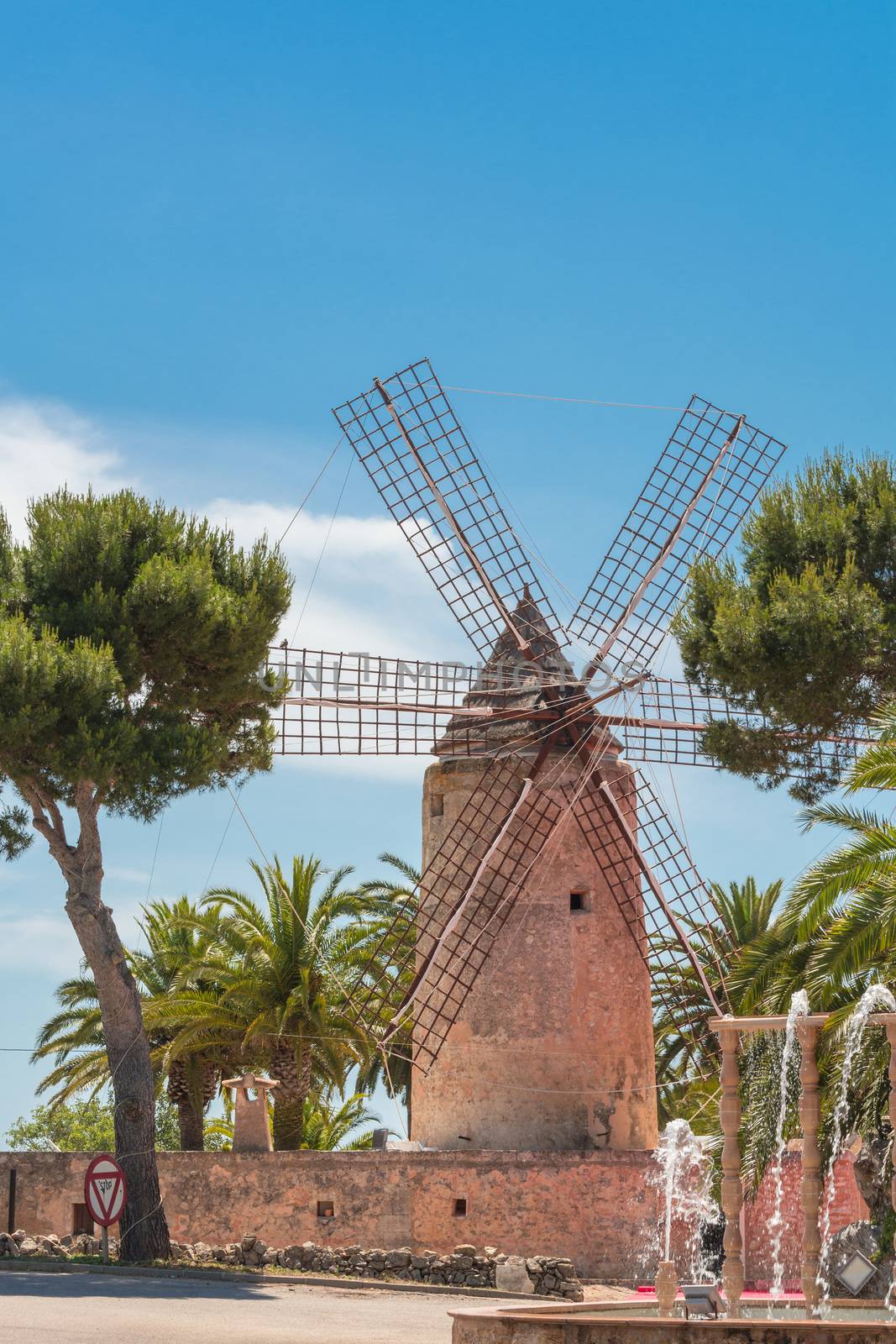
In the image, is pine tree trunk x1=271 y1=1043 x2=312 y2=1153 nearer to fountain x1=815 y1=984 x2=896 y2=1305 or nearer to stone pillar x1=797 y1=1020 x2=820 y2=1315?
fountain x1=815 y1=984 x2=896 y2=1305

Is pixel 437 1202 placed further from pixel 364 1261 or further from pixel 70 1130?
pixel 70 1130

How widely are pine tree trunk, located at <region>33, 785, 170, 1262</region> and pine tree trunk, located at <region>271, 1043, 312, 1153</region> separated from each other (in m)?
4.70

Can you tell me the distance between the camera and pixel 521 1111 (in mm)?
20422

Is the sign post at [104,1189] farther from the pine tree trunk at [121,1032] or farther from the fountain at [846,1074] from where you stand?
the fountain at [846,1074]

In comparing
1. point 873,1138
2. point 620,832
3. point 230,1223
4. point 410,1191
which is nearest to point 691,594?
point 620,832

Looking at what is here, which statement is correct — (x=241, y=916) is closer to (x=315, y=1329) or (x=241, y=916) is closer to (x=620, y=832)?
(x=620, y=832)

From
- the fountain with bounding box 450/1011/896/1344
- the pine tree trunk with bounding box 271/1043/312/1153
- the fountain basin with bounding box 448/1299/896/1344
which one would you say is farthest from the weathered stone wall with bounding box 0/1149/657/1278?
the fountain basin with bounding box 448/1299/896/1344

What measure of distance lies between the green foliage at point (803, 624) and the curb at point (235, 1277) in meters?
5.76

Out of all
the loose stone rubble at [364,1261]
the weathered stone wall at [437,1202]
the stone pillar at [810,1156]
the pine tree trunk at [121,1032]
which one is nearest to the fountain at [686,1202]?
the weathered stone wall at [437,1202]

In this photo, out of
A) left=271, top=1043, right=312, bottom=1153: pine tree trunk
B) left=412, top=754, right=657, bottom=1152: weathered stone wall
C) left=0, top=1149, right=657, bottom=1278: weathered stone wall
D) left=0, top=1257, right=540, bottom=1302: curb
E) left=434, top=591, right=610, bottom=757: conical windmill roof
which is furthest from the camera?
left=271, top=1043, right=312, bottom=1153: pine tree trunk

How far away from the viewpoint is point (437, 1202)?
19.0m

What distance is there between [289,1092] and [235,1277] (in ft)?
21.7

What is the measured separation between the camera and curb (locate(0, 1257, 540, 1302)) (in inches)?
615

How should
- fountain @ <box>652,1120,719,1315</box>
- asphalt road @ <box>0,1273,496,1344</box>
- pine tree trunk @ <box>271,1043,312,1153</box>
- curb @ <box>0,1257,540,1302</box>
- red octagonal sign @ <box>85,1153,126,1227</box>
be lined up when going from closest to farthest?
asphalt road @ <box>0,1273,496,1344</box> → red octagonal sign @ <box>85,1153,126,1227</box> → curb @ <box>0,1257,540,1302</box> → fountain @ <box>652,1120,719,1315</box> → pine tree trunk @ <box>271,1043,312,1153</box>
